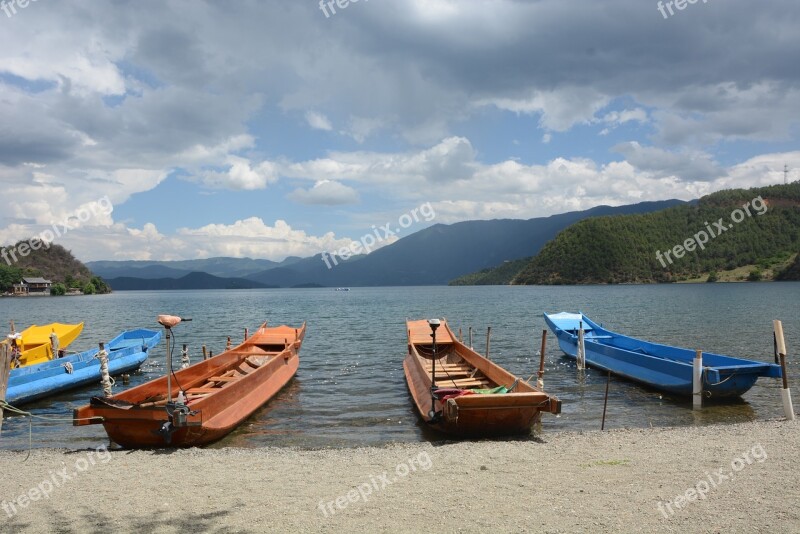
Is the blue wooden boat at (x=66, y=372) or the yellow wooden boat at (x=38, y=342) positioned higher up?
the yellow wooden boat at (x=38, y=342)

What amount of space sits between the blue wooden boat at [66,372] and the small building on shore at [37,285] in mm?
164127

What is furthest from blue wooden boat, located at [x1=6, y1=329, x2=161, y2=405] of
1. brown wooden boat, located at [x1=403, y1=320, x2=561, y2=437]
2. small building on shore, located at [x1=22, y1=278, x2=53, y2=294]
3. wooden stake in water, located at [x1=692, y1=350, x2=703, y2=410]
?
small building on shore, located at [x1=22, y1=278, x2=53, y2=294]

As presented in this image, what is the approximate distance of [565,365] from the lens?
85.5 feet

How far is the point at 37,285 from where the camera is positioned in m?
161

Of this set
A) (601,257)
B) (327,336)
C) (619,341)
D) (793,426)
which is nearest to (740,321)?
(619,341)

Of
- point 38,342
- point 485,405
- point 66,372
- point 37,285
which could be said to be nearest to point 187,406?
point 485,405

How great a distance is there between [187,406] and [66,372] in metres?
12.0

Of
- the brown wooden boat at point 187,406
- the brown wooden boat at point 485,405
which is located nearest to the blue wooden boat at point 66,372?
the brown wooden boat at point 187,406

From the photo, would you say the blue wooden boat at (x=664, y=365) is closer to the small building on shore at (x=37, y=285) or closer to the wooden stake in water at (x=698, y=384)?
the wooden stake in water at (x=698, y=384)

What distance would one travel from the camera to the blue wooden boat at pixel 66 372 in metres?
18.6

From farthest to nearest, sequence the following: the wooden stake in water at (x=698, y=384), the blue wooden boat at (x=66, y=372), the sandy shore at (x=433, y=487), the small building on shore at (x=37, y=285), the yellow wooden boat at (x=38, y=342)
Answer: the small building on shore at (x=37, y=285), the yellow wooden boat at (x=38, y=342), the blue wooden boat at (x=66, y=372), the wooden stake in water at (x=698, y=384), the sandy shore at (x=433, y=487)

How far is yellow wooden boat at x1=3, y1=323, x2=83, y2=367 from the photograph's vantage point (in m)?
23.0

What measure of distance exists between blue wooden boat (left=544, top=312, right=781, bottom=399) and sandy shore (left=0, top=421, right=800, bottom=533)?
4.09 meters

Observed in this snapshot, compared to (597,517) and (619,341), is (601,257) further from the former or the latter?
(597,517)
